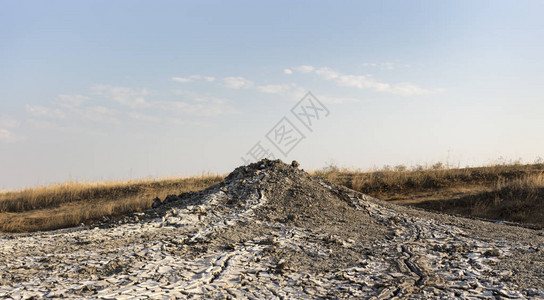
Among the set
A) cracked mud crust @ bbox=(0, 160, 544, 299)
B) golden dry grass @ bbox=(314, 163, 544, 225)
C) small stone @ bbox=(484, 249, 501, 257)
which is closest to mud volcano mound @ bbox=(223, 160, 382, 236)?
cracked mud crust @ bbox=(0, 160, 544, 299)

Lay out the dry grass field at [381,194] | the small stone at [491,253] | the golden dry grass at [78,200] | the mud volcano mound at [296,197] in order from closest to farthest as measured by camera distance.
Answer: the small stone at [491,253] < the mud volcano mound at [296,197] < the dry grass field at [381,194] < the golden dry grass at [78,200]

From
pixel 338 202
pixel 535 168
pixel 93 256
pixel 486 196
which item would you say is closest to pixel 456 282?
pixel 338 202

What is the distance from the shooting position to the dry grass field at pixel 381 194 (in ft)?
33.9

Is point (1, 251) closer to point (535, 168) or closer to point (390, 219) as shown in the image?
point (390, 219)

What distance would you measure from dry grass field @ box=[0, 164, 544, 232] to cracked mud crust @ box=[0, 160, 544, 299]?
12.2 feet

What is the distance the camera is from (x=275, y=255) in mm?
4668

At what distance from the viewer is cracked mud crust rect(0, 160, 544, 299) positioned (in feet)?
12.6

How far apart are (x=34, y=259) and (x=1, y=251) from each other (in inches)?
27.3

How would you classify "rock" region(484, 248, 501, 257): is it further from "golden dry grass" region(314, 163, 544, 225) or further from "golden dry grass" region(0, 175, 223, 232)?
"golden dry grass" region(0, 175, 223, 232)

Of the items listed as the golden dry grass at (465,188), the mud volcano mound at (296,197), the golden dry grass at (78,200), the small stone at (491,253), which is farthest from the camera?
the golden dry grass at (78,200)

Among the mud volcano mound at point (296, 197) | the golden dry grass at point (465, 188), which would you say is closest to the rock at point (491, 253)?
the mud volcano mound at point (296, 197)

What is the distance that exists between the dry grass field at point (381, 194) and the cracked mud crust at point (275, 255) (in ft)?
12.2

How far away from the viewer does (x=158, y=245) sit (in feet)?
16.0

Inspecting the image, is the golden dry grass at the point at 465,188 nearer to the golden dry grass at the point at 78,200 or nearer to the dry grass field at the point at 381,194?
the dry grass field at the point at 381,194
